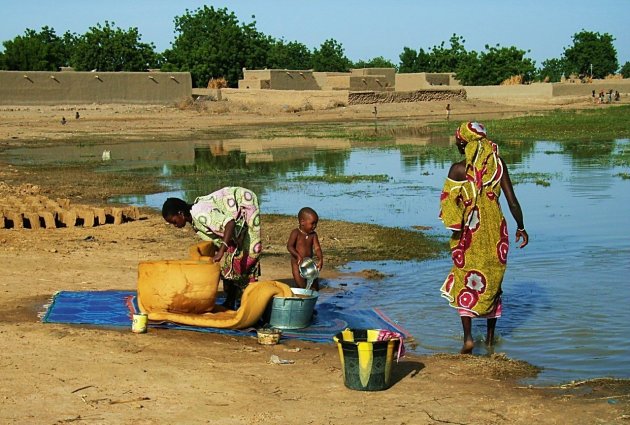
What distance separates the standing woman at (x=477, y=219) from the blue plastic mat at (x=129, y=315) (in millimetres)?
969

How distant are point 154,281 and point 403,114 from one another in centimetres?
4362

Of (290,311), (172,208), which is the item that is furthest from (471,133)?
(172,208)

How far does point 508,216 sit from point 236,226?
8.06 m

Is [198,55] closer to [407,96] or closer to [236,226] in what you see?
[407,96]

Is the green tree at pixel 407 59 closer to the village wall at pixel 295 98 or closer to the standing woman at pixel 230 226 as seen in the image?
the village wall at pixel 295 98

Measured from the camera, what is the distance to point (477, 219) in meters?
7.38

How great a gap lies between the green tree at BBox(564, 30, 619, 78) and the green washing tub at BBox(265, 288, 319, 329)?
287 ft

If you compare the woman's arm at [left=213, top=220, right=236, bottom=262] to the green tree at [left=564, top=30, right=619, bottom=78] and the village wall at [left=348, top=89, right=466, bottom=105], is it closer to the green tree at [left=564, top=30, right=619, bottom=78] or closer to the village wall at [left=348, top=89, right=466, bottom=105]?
the village wall at [left=348, top=89, right=466, bottom=105]

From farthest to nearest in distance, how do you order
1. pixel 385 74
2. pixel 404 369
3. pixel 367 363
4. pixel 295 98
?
pixel 385 74
pixel 295 98
pixel 404 369
pixel 367 363

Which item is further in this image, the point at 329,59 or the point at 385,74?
the point at 329,59

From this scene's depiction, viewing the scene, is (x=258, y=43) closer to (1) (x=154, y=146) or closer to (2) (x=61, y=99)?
(2) (x=61, y=99)

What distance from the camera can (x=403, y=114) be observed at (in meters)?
50.7

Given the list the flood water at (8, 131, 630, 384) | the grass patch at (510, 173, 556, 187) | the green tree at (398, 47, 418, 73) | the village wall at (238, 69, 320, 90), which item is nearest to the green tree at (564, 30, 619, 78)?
the green tree at (398, 47, 418, 73)

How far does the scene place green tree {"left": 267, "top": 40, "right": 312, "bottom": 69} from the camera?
3322 inches
